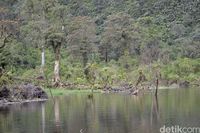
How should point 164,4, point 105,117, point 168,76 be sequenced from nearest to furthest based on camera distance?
point 105,117
point 168,76
point 164,4

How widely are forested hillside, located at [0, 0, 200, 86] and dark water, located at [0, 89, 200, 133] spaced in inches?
449

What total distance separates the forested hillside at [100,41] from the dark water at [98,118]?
11.4 metres

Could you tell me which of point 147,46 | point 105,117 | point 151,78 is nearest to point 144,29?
point 147,46

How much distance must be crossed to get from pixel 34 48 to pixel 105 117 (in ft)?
160

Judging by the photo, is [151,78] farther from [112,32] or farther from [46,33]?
[112,32]

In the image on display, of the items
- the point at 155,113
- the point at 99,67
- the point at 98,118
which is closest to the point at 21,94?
the point at 98,118

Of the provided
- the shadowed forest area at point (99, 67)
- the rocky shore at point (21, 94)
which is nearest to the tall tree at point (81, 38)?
the shadowed forest area at point (99, 67)

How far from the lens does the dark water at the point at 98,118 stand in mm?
23750

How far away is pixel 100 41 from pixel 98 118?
59.4 meters

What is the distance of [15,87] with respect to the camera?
141 feet

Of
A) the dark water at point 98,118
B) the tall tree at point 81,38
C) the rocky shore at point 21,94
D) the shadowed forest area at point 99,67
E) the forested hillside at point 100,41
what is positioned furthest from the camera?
the tall tree at point 81,38

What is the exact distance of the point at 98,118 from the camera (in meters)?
27.8

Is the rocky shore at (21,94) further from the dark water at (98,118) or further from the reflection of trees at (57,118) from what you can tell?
the reflection of trees at (57,118)

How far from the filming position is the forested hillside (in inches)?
2366
